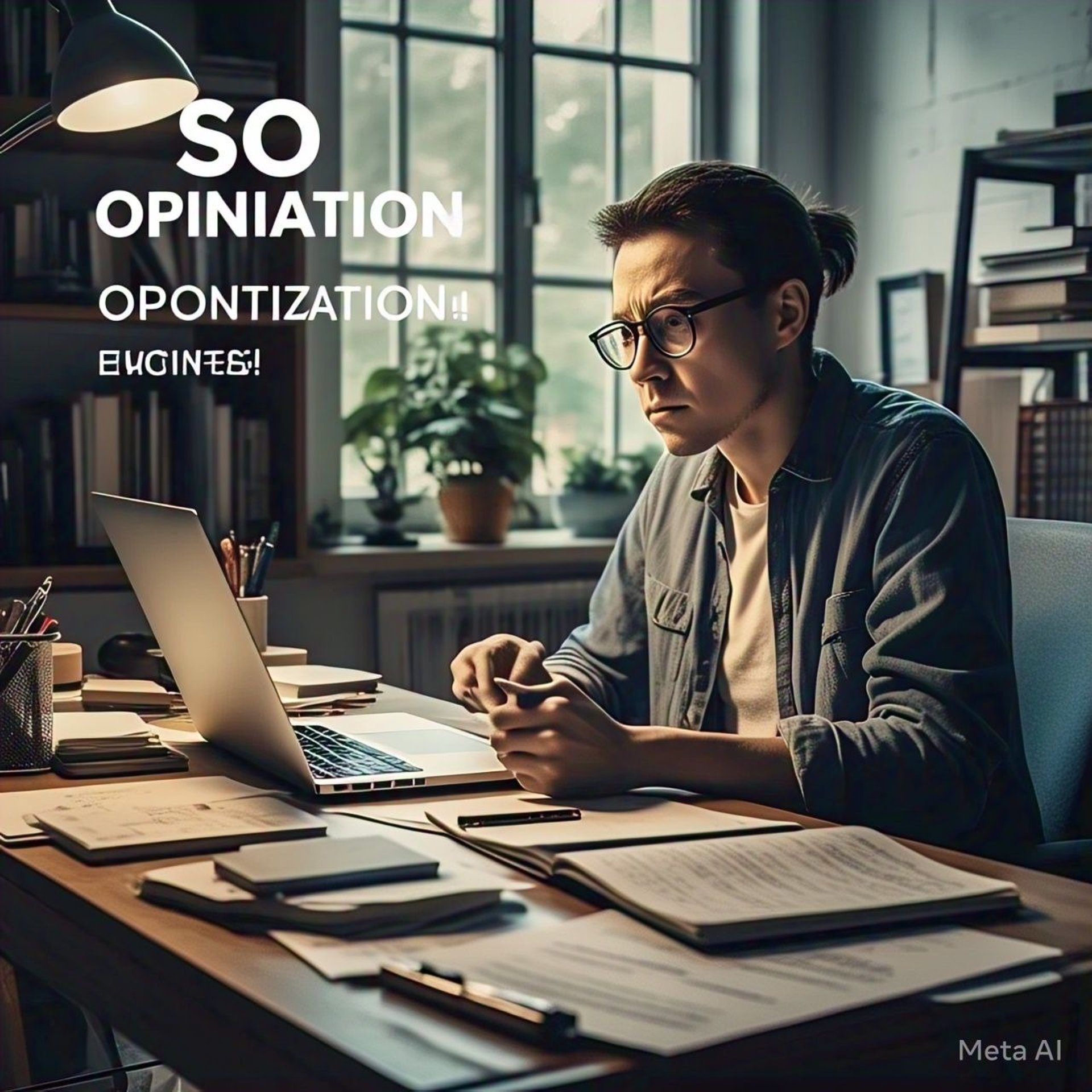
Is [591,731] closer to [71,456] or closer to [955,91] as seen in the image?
[71,456]

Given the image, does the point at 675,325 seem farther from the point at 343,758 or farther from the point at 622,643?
the point at 343,758

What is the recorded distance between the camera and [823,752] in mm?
1276

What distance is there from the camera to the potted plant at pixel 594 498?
11.5ft

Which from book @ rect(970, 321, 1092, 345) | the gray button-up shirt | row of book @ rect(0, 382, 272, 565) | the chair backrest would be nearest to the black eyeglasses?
the gray button-up shirt

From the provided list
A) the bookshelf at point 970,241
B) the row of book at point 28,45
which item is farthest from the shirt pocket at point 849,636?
the row of book at point 28,45

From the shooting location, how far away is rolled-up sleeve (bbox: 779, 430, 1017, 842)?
128 centimetres

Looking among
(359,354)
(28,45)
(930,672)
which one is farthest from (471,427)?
(930,672)

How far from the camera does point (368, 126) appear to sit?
11.2 ft

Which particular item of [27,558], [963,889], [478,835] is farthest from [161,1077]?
[27,558]

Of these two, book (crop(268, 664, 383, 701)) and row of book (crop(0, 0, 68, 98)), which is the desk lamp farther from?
row of book (crop(0, 0, 68, 98))

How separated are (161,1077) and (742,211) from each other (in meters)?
1.07

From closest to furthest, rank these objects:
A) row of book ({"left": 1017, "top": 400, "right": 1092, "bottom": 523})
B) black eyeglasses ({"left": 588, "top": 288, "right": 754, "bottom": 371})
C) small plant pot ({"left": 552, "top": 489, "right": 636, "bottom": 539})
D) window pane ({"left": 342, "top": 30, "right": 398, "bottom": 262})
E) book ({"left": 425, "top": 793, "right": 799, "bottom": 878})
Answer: book ({"left": 425, "top": 793, "right": 799, "bottom": 878}), black eyeglasses ({"left": 588, "top": 288, "right": 754, "bottom": 371}), row of book ({"left": 1017, "top": 400, "right": 1092, "bottom": 523}), window pane ({"left": 342, "top": 30, "right": 398, "bottom": 262}), small plant pot ({"left": 552, "top": 489, "right": 636, "bottom": 539})

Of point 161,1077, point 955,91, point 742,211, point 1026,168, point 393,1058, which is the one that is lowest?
point 161,1077

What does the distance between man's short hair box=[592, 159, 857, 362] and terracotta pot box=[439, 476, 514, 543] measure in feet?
5.27
